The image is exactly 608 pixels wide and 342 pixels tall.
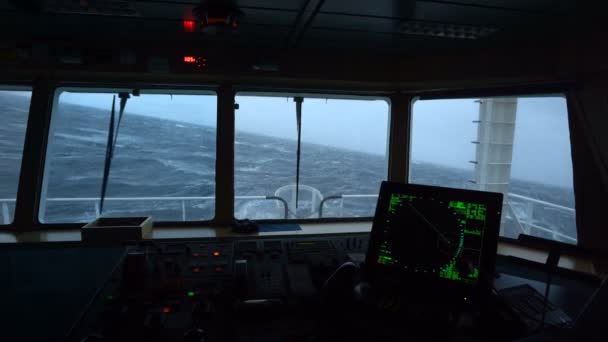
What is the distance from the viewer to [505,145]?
395cm

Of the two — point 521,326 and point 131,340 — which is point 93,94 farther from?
point 521,326

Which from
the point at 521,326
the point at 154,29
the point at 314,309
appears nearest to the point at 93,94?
the point at 154,29

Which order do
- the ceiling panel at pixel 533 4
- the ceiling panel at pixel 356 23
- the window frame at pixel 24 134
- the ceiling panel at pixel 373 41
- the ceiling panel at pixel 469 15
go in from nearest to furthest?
the ceiling panel at pixel 533 4 → the ceiling panel at pixel 469 15 → the ceiling panel at pixel 356 23 → the ceiling panel at pixel 373 41 → the window frame at pixel 24 134

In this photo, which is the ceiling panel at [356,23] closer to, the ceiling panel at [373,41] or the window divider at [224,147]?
the ceiling panel at [373,41]

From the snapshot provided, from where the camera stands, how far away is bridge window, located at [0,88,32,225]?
2088mm

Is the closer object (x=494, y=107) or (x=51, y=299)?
(x=51, y=299)

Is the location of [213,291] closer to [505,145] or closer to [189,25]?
[189,25]

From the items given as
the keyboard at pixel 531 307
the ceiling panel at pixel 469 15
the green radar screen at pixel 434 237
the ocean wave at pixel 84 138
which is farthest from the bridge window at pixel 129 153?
the keyboard at pixel 531 307

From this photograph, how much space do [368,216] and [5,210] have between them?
359cm

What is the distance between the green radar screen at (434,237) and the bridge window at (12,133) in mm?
2337

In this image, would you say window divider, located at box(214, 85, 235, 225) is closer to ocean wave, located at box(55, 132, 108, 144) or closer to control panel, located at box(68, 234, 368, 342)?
control panel, located at box(68, 234, 368, 342)

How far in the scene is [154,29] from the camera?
1736 mm

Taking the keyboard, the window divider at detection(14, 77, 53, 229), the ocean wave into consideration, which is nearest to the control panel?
the keyboard

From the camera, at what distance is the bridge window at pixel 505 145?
6.90 ft
